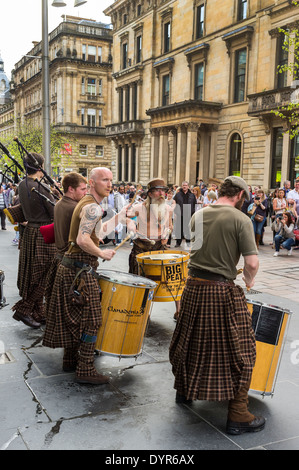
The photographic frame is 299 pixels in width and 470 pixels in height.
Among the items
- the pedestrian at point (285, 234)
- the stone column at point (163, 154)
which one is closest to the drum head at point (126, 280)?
the pedestrian at point (285, 234)

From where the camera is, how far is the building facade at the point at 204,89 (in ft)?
83.5

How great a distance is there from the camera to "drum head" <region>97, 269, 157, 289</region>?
13.2ft

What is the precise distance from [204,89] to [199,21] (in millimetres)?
5097

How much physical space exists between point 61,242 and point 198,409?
199 centimetres

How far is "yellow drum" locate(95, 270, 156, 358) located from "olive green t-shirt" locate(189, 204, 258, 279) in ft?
2.50

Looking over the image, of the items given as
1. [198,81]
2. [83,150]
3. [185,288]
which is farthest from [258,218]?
[83,150]

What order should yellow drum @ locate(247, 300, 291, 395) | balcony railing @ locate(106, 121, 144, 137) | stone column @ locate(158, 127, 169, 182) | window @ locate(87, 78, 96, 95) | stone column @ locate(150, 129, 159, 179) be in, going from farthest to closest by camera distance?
window @ locate(87, 78, 96, 95), balcony railing @ locate(106, 121, 144, 137), stone column @ locate(150, 129, 159, 179), stone column @ locate(158, 127, 169, 182), yellow drum @ locate(247, 300, 291, 395)

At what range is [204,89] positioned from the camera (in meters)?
31.7

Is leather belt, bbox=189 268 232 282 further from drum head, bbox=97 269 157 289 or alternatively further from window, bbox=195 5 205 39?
window, bbox=195 5 205 39

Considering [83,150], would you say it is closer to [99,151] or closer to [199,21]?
[99,151]

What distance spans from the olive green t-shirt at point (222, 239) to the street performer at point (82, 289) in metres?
0.95

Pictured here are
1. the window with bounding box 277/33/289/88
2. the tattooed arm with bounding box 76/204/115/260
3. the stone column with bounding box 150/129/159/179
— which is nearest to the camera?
the tattooed arm with bounding box 76/204/115/260

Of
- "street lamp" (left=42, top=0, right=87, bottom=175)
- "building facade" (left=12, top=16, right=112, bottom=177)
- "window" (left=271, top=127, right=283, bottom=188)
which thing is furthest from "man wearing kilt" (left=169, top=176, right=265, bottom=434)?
"building facade" (left=12, top=16, right=112, bottom=177)

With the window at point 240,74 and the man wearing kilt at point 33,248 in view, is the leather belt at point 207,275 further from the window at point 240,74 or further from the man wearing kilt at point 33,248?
the window at point 240,74
